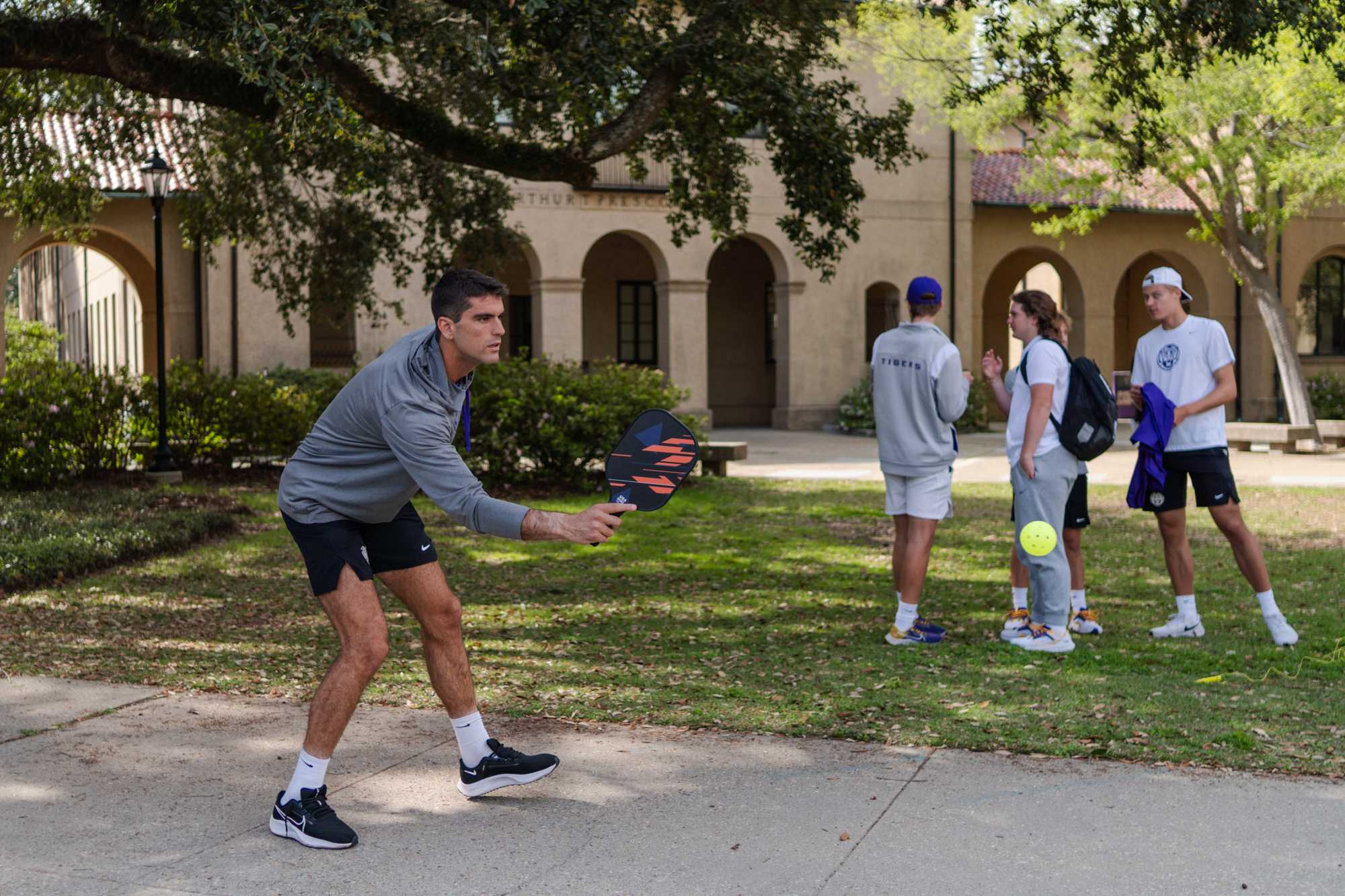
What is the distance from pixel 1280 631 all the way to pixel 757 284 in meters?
22.8

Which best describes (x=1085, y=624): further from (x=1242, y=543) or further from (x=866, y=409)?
(x=866, y=409)

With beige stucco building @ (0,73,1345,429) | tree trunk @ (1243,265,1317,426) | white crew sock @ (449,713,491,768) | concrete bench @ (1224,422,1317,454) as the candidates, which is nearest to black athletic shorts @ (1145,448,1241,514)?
white crew sock @ (449,713,491,768)

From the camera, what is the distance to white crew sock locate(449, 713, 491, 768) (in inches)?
176

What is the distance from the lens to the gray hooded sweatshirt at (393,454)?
3889mm

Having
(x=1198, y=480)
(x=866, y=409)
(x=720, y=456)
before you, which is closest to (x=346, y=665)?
(x=1198, y=480)

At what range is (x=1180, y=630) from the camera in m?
7.13

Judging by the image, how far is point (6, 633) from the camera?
745cm

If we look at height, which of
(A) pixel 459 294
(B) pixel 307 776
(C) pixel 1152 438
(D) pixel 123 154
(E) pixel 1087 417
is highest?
(D) pixel 123 154

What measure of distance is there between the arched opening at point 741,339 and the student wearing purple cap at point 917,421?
2190cm

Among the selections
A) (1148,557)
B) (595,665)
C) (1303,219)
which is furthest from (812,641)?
(1303,219)

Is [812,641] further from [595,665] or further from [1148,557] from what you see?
[1148,557]

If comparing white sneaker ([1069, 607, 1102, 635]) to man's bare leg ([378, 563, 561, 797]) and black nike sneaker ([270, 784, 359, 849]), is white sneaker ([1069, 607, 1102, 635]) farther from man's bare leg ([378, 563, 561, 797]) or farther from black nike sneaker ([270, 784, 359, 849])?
black nike sneaker ([270, 784, 359, 849])

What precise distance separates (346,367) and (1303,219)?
21049mm

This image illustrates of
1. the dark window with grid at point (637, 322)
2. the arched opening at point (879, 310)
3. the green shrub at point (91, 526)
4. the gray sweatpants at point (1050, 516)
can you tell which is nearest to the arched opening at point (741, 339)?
the dark window with grid at point (637, 322)
